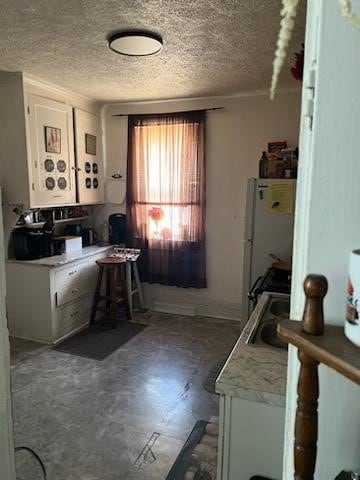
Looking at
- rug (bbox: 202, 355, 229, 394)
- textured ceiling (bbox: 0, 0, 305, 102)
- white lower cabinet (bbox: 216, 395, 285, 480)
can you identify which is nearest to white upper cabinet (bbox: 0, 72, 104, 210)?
textured ceiling (bbox: 0, 0, 305, 102)

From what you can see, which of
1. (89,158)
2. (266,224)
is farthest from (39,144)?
(266,224)

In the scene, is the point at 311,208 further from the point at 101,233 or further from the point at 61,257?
the point at 101,233

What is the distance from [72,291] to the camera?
11.8ft

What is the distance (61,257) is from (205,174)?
72.0 inches

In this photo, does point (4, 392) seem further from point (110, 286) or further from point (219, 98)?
point (219, 98)

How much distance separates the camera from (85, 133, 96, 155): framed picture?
4.10 metres

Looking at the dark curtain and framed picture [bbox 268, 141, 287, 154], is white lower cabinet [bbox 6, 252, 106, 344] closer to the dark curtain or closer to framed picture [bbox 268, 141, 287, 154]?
the dark curtain

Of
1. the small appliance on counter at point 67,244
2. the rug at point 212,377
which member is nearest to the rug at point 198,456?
the rug at point 212,377

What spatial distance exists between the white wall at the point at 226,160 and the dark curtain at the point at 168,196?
0.13 metres

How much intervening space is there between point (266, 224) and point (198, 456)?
1.89m

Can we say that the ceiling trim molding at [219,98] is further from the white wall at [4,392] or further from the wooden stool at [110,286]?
the white wall at [4,392]

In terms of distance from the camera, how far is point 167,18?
198cm

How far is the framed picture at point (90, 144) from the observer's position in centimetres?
410

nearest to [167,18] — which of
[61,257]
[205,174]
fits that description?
[205,174]
